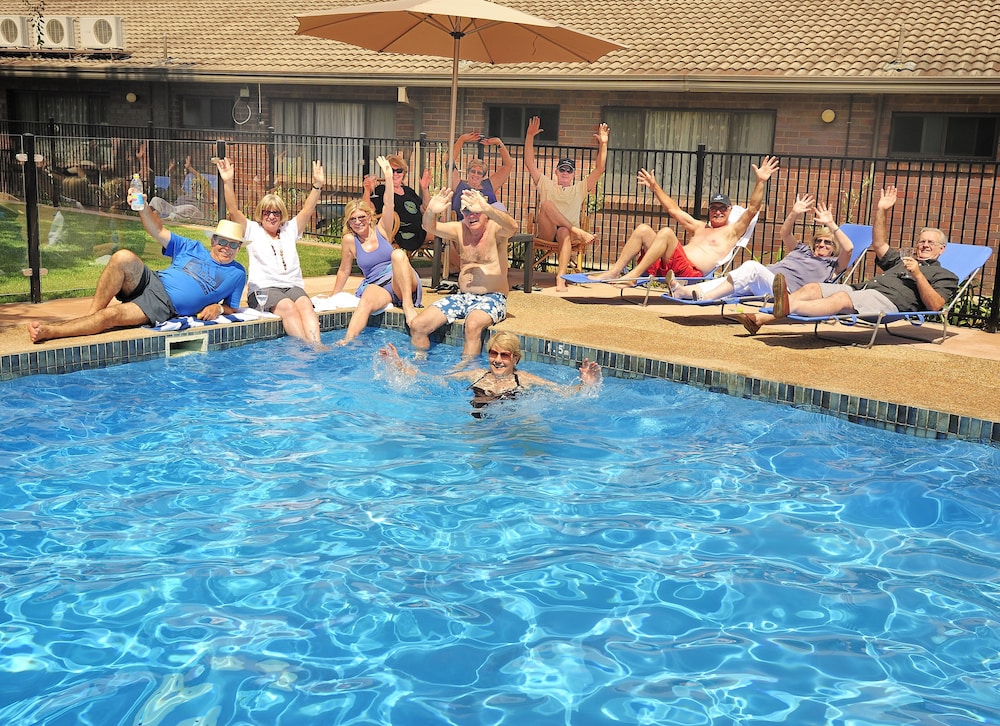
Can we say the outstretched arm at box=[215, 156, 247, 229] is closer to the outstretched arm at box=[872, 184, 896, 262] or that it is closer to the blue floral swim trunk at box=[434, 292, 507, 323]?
the blue floral swim trunk at box=[434, 292, 507, 323]

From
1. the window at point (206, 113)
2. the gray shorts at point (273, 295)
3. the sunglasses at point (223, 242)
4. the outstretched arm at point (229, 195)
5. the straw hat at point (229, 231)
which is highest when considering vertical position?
the window at point (206, 113)

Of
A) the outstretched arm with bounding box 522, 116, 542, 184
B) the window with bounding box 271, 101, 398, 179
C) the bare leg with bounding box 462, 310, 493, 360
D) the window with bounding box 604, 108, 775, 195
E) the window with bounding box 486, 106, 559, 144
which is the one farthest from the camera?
the window with bounding box 271, 101, 398, 179

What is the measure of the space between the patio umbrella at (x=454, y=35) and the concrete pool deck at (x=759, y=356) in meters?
2.65

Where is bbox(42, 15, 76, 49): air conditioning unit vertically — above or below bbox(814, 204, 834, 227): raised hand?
Answer: above

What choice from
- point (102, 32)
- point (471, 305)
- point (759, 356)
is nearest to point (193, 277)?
point (471, 305)

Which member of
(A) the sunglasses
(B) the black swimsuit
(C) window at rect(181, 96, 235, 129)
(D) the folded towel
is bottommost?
(B) the black swimsuit

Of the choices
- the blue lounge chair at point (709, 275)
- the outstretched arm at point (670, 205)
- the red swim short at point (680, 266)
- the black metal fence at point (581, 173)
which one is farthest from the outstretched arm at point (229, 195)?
the red swim short at point (680, 266)

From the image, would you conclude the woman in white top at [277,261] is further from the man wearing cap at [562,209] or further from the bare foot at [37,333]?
the man wearing cap at [562,209]

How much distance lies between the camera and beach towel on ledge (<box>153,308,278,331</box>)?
8602mm

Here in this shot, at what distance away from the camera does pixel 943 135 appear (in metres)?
15.2

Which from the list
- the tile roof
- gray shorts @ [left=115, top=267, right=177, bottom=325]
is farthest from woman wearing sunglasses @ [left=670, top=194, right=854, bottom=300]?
the tile roof

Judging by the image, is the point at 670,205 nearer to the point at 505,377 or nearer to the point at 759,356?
the point at 759,356

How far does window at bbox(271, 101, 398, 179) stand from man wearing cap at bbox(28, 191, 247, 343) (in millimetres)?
9781

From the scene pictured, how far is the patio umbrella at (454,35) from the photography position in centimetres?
1013
